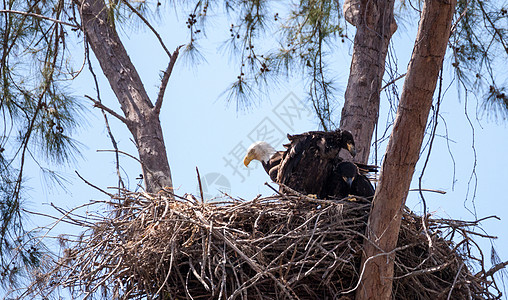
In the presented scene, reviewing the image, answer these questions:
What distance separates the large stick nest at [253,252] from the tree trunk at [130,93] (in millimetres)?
723

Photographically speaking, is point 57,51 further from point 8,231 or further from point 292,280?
point 292,280

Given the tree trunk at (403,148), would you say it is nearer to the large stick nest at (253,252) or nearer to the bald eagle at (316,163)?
the large stick nest at (253,252)

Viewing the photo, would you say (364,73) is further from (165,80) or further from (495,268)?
(495,268)

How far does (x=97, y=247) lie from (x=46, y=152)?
1909mm

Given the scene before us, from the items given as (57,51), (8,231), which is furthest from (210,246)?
(57,51)

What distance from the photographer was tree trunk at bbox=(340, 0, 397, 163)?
15.3ft

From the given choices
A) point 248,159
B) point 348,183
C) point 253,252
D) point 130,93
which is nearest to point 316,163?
point 348,183

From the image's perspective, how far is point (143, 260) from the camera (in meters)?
3.32

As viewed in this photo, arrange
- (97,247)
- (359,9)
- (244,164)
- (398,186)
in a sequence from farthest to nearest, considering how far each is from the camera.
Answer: (244,164) < (359,9) < (97,247) < (398,186)

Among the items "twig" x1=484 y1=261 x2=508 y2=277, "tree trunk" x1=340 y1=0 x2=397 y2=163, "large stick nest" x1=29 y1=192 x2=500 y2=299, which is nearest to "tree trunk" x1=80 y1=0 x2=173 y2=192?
"large stick nest" x1=29 y1=192 x2=500 y2=299

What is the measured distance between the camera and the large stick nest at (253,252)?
327cm

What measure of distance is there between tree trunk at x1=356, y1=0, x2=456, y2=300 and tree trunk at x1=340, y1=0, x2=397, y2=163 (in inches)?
52.9

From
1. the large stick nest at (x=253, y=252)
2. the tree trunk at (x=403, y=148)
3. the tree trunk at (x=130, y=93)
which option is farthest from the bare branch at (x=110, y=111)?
the tree trunk at (x=403, y=148)

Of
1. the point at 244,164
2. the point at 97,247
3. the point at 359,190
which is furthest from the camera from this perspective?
the point at 244,164
